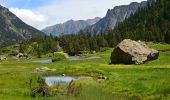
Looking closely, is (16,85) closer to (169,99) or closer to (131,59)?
(169,99)

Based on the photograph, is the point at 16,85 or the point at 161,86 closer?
the point at 161,86

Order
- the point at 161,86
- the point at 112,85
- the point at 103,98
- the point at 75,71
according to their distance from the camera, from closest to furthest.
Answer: the point at 103,98 → the point at 161,86 → the point at 112,85 → the point at 75,71

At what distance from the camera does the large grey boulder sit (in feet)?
295

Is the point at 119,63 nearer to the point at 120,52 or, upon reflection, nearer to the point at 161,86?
the point at 120,52

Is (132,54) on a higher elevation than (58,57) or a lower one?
higher

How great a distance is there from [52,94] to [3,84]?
13004 mm

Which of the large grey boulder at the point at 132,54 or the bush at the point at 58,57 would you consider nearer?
the large grey boulder at the point at 132,54

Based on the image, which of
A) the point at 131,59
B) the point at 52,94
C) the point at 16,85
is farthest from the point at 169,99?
the point at 131,59

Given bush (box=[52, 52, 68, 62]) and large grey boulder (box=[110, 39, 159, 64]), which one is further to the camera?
bush (box=[52, 52, 68, 62])

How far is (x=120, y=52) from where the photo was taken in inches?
3674

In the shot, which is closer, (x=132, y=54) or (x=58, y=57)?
(x=132, y=54)

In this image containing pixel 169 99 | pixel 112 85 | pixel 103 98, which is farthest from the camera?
pixel 112 85

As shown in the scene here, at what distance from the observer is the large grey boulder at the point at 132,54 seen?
90000mm

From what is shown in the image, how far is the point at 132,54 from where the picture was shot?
90250 millimetres
